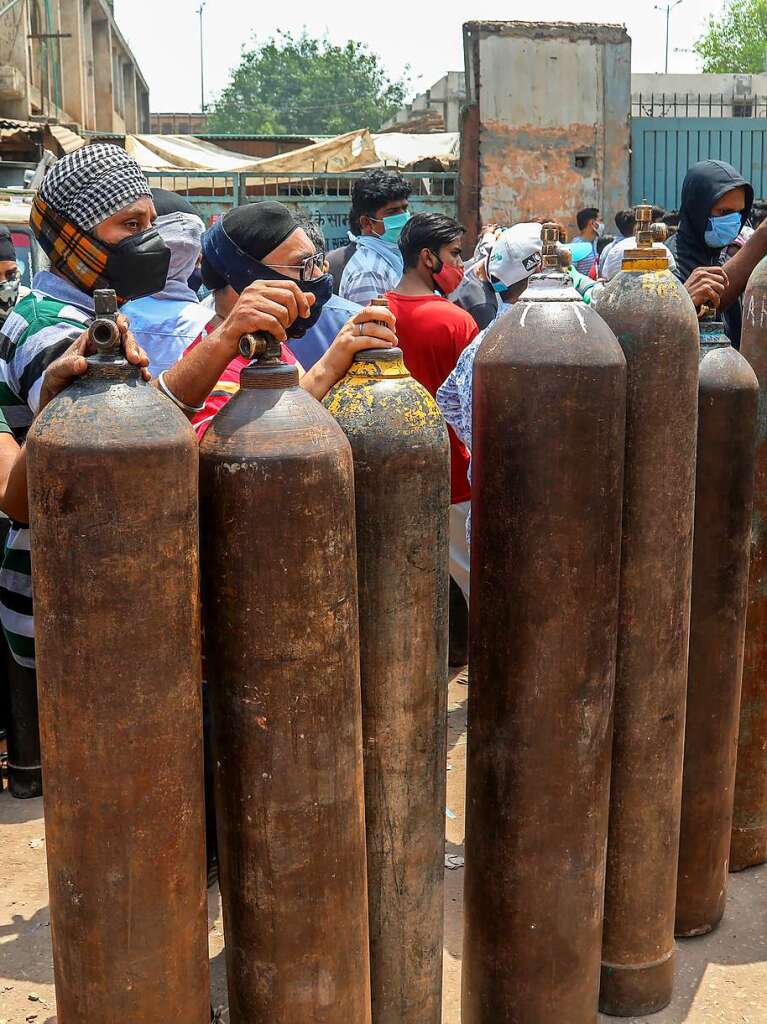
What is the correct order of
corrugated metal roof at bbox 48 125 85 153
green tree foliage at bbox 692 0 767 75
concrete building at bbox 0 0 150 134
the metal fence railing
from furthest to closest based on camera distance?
1. green tree foliage at bbox 692 0 767 75
2. concrete building at bbox 0 0 150 134
3. the metal fence railing
4. corrugated metal roof at bbox 48 125 85 153

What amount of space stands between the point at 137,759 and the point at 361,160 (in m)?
16.6

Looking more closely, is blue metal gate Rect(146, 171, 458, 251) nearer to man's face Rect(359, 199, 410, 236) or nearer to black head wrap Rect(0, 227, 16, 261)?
man's face Rect(359, 199, 410, 236)

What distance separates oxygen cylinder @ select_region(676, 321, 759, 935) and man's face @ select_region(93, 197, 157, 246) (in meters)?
1.58

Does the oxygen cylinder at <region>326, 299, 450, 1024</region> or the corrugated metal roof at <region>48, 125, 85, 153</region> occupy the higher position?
the corrugated metal roof at <region>48, 125, 85, 153</region>

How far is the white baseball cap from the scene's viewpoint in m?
4.56

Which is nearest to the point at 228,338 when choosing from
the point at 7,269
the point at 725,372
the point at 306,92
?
the point at 725,372

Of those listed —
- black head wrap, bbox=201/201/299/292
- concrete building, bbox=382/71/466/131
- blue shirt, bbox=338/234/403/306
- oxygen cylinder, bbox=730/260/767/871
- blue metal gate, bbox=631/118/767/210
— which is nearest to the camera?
black head wrap, bbox=201/201/299/292

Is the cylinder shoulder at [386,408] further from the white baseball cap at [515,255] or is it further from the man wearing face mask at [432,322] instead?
the man wearing face mask at [432,322]

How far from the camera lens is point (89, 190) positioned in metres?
3.00

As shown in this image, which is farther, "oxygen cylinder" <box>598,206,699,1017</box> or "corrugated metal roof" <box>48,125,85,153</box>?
"corrugated metal roof" <box>48,125,85,153</box>

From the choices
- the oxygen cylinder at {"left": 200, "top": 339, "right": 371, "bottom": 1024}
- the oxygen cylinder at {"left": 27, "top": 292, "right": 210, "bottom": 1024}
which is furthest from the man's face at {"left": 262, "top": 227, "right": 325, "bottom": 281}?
the oxygen cylinder at {"left": 27, "top": 292, "right": 210, "bottom": 1024}

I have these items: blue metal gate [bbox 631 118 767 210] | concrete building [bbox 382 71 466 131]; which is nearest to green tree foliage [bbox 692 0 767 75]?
concrete building [bbox 382 71 466 131]

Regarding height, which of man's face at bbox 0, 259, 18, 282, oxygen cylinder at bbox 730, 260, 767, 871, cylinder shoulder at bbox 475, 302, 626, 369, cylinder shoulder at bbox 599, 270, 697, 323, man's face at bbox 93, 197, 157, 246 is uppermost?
man's face at bbox 0, 259, 18, 282

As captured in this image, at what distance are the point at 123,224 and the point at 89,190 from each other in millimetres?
125
